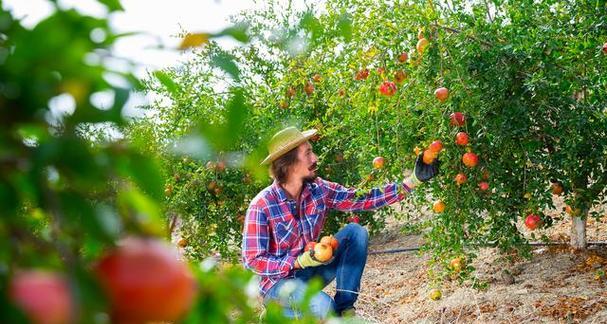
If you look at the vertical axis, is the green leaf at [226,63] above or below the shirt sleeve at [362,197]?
below

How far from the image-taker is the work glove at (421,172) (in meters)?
3.64

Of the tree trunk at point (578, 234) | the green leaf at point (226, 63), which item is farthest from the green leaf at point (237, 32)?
the tree trunk at point (578, 234)

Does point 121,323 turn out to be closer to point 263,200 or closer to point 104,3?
point 104,3

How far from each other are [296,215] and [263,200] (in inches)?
9.5

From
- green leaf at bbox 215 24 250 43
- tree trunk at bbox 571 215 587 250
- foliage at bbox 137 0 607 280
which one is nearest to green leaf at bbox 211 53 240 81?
green leaf at bbox 215 24 250 43

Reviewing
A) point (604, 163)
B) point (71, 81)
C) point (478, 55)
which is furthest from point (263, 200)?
point (71, 81)

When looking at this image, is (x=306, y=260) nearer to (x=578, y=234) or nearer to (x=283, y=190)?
(x=283, y=190)

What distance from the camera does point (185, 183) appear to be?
6.14 m

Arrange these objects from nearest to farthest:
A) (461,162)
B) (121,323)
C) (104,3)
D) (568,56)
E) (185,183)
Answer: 1. (121,323)
2. (104,3)
3. (568,56)
4. (461,162)
5. (185,183)

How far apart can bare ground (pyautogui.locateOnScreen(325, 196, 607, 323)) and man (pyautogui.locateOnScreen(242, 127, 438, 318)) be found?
24.4 inches

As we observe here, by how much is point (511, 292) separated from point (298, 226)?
1.49 meters

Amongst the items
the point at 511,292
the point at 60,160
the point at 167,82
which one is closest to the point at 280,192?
the point at 511,292

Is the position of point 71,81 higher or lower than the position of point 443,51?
lower

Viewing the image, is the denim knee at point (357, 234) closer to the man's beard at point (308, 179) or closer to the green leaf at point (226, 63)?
the man's beard at point (308, 179)
